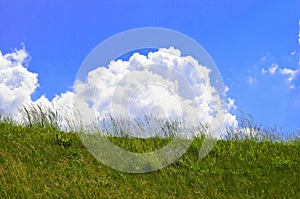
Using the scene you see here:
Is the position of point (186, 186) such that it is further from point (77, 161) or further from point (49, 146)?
point (49, 146)

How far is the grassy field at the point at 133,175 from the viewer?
12391 mm

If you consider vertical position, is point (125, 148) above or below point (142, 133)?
below

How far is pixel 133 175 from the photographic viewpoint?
1372 cm

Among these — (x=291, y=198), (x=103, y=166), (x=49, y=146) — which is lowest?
(x=291, y=198)

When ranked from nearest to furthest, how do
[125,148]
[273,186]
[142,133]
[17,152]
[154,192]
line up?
1. [154,192]
2. [273,186]
3. [17,152]
4. [125,148]
5. [142,133]

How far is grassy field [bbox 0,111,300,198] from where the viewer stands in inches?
488

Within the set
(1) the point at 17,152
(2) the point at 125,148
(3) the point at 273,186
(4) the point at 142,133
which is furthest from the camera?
(4) the point at 142,133

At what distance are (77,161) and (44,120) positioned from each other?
465 centimetres

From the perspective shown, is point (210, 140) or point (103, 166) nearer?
point (103, 166)

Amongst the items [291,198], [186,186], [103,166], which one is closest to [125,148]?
[103,166]

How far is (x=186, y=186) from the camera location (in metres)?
13.0

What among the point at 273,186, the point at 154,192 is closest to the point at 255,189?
the point at 273,186

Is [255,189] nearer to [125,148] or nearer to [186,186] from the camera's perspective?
[186,186]

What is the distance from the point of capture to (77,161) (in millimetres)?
13961
